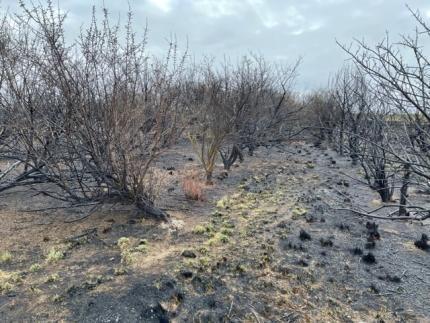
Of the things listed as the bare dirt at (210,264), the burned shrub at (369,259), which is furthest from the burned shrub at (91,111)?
the burned shrub at (369,259)

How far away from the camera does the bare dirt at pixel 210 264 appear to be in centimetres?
382

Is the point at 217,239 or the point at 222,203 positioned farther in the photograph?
the point at 222,203

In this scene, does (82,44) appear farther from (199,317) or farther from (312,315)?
(312,315)

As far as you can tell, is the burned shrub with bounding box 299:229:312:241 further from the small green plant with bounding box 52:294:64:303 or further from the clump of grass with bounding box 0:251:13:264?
the clump of grass with bounding box 0:251:13:264

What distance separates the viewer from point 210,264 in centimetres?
469

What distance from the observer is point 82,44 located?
5.36m

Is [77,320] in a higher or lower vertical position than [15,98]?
lower

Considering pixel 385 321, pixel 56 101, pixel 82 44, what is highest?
pixel 82 44

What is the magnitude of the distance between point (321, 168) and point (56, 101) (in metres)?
8.83

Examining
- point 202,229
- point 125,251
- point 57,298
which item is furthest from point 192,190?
point 57,298

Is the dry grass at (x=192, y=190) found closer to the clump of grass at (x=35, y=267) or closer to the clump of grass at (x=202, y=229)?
the clump of grass at (x=202, y=229)

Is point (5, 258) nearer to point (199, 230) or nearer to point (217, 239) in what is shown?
point (199, 230)

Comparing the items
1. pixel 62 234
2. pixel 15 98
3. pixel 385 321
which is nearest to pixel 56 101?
pixel 15 98

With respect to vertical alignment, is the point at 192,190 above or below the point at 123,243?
above
